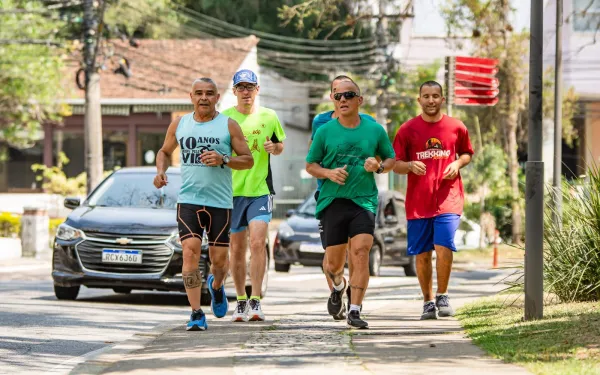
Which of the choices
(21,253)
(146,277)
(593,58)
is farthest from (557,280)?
(593,58)

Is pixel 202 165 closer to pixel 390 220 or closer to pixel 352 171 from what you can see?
pixel 352 171

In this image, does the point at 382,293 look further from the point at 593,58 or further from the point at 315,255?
the point at 593,58

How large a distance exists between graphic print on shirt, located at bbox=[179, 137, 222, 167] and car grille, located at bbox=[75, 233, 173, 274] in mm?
3902

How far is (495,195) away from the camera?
3309 centimetres

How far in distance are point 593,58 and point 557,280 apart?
30327 mm

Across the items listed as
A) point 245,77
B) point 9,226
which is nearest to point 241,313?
point 245,77

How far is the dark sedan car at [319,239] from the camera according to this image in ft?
71.3

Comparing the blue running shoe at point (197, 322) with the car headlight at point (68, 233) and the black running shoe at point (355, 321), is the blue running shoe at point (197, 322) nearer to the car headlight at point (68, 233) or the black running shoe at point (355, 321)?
the black running shoe at point (355, 321)

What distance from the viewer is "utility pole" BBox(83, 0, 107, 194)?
27938 millimetres

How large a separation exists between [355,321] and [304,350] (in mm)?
1539

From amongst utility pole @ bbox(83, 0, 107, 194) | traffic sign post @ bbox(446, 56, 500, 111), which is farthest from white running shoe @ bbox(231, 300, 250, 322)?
utility pole @ bbox(83, 0, 107, 194)

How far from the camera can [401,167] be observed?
10.8 m

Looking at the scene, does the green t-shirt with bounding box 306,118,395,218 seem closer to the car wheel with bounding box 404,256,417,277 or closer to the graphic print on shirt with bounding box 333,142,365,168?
the graphic print on shirt with bounding box 333,142,365,168

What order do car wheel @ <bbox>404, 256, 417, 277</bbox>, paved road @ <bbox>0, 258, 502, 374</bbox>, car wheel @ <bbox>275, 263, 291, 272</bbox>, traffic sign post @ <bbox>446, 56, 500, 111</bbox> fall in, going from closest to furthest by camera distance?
paved road @ <bbox>0, 258, 502, 374</bbox> → car wheel @ <bbox>404, 256, 417, 277</bbox> → car wheel @ <bbox>275, 263, 291, 272</bbox> → traffic sign post @ <bbox>446, 56, 500, 111</bbox>
